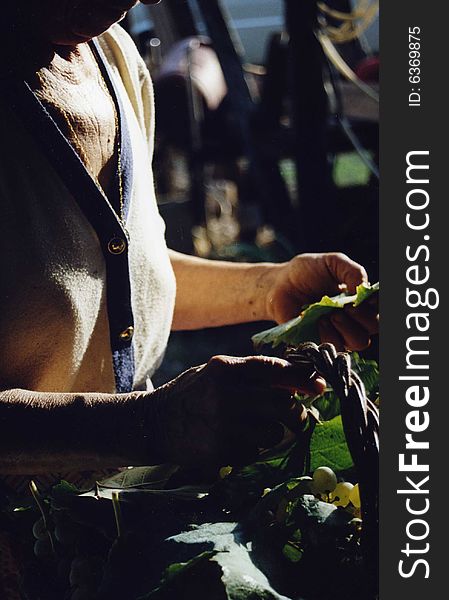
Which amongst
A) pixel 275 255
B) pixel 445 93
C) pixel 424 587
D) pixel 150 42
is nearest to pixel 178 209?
pixel 150 42

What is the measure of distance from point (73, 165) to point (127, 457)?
1.18 feet

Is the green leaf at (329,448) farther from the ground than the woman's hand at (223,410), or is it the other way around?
the woman's hand at (223,410)

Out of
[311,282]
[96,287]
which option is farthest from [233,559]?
[311,282]

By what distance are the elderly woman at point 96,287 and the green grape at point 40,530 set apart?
67 mm

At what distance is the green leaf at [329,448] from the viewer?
901mm

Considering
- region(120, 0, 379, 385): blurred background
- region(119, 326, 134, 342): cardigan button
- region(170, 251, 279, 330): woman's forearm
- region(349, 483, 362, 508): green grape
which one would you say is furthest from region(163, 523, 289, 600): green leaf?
region(120, 0, 379, 385): blurred background

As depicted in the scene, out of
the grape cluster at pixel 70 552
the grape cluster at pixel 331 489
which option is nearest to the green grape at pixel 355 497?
the grape cluster at pixel 331 489

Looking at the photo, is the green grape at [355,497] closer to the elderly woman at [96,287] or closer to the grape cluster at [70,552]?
the elderly woman at [96,287]

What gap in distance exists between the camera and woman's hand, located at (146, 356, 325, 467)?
0.79m

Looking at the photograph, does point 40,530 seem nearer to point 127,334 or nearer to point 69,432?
point 69,432

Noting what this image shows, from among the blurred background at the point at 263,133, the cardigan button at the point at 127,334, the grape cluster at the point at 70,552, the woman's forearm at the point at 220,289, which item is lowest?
the grape cluster at the point at 70,552

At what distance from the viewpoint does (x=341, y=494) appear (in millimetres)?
825

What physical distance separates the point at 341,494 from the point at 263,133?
315 centimetres

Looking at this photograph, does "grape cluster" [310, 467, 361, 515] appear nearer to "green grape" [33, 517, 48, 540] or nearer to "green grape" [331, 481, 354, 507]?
"green grape" [331, 481, 354, 507]
